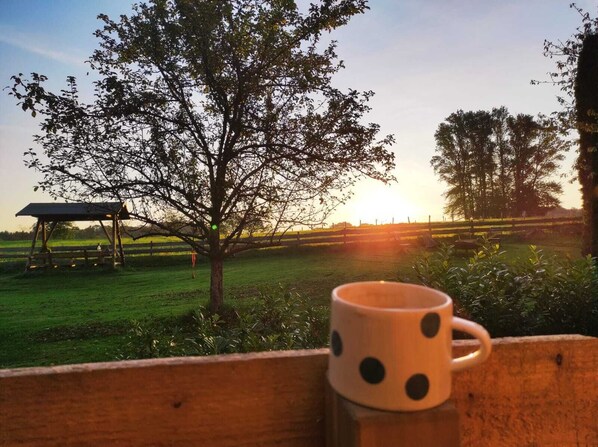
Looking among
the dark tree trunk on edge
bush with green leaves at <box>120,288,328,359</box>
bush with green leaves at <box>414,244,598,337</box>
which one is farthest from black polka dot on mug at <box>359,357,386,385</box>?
the dark tree trunk on edge

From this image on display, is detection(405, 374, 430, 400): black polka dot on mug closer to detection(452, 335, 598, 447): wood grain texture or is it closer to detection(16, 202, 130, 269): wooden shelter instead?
detection(452, 335, 598, 447): wood grain texture

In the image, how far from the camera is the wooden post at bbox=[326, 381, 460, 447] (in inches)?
25.1

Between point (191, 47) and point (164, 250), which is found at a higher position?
point (191, 47)

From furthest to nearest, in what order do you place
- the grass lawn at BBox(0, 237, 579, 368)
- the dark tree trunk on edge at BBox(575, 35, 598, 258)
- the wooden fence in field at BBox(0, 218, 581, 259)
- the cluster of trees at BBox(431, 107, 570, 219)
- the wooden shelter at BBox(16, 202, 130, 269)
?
the cluster of trees at BBox(431, 107, 570, 219)
the wooden fence in field at BBox(0, 218, 581, 259)
the wooden shelter at BBox(16, 202, 130, 269)
the dark tree trunk on edge at BBox(575, 35, 598, 258)
the grass lawn at BBox(0, 237, 579, 368)

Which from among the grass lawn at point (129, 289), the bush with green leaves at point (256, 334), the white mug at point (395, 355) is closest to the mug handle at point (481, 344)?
the white mug at point (395, 355)

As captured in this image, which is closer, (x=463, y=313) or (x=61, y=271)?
(x=463, y=313)

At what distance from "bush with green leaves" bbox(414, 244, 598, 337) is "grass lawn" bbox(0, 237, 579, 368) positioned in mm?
791

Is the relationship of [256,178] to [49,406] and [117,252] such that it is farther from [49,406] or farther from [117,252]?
[117,252]

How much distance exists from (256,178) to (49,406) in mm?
7822

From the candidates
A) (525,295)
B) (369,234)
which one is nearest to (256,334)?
(525,295)

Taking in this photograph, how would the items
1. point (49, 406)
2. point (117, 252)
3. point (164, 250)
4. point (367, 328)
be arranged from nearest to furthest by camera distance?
1. point (367, 328)
2. point (49, 406)
3. point (117, 252)
4. point (164, 250)

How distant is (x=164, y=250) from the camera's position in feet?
72.2

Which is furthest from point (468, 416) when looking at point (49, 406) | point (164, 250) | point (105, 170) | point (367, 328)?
point (164, 250)

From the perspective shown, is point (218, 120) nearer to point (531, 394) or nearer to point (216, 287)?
point (216, 287)
